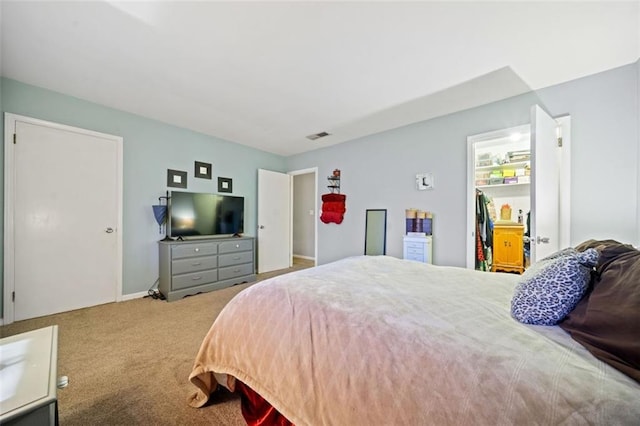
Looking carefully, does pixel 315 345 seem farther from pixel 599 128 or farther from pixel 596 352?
pixel 599 128

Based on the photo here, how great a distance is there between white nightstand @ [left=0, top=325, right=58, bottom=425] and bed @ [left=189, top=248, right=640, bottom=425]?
0.67 metres

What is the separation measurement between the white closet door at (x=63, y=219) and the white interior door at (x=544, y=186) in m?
4.42

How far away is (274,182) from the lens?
5.00 meters

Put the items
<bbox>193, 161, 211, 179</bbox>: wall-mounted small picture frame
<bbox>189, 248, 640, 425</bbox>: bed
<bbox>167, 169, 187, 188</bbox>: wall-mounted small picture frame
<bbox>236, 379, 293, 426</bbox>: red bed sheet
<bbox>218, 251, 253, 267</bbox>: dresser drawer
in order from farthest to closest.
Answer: <bbox>193, 161, 211, 179</bbox>: wall-mounted small picture frame < <bbox>218, 251, 253, 267</bbox>: dresser drawer < <bbox>167, 169, 187, 188</bbox>: wall-mounted small picture frame < <bbox>236, 379, 293, 426</bbox>: red bed sheet < <bbox>189, 248, 640, 425</bbox>: bed

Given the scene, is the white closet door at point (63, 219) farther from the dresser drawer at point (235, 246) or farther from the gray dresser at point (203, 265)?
the dresser drawer at point (235, 246)

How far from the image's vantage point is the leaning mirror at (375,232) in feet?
12.5

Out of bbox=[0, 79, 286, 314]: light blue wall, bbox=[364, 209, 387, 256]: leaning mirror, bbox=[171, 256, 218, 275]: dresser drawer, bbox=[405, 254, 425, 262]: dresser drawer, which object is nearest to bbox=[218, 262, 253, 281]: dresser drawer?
bbox=[171, 256, 218, 275]: dresser drawer

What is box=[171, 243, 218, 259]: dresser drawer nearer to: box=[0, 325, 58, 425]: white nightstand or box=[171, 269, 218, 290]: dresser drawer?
box=[171, 269, 218, 290]: dresser drawer

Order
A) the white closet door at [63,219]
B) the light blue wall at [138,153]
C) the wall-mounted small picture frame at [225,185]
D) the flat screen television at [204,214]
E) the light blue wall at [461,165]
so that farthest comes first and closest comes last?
the wall-mounted small picture frame at [225,185]
the flat screen television at [204,214]
the light blue wall at [138,153]
the white closet door at [63,219]
the light blue wall at [461,165]

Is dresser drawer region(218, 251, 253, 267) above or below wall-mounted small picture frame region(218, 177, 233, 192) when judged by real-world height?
below

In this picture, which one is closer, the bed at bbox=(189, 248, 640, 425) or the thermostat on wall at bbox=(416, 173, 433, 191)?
the bed at bbox=(189, 248, 640, 425)

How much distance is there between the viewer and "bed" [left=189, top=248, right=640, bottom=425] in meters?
0.66

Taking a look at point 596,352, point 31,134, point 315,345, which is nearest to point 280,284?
point 315,345

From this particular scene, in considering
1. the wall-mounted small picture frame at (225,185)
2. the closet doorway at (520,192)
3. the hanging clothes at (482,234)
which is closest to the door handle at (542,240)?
the closet doorway at (520,192)
